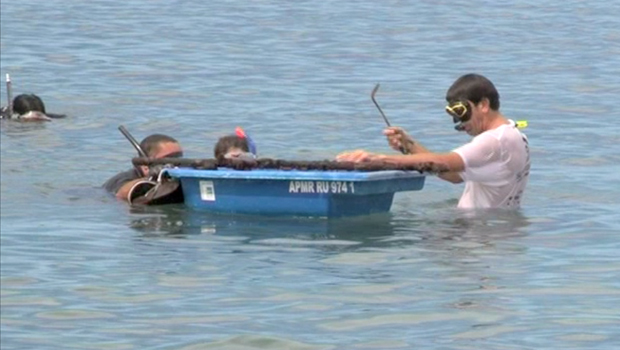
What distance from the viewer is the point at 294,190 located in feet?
47.4

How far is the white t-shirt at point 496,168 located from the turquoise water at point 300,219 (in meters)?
0.27

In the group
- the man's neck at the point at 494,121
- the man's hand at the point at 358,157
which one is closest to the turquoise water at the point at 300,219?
the man's hand at the point at 358,157

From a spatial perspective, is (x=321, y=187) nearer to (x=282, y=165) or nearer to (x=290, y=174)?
(x=290, y=174)

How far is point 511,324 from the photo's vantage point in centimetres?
1104

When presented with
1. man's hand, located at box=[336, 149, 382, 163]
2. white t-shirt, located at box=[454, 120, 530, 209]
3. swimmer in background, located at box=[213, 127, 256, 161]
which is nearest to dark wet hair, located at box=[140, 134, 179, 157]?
swimmer in background, located at box=[213, 127, 256, 161]

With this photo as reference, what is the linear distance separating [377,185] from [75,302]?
3.45 meters

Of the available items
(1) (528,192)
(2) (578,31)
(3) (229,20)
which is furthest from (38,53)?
(1) (528,192)

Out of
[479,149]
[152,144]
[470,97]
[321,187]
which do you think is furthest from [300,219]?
[152,144]

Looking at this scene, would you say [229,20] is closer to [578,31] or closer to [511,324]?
[578,31]

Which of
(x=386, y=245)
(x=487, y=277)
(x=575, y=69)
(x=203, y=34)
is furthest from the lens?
(x=203, y=34)

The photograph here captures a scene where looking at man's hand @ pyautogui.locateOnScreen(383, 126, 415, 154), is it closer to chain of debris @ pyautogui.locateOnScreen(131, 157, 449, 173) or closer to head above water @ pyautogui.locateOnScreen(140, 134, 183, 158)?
chain of debris @ pyautogui.locateOnScreen(131, 157, 449, 173)

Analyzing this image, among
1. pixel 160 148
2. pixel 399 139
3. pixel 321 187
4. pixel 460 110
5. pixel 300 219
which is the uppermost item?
pixel 460 110

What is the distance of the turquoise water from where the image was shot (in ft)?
36.1

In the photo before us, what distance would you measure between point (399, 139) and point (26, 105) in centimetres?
704
